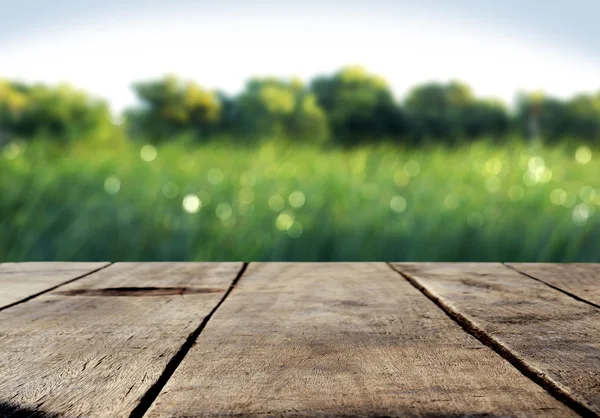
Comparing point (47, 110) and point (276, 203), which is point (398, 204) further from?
point (47, 110)

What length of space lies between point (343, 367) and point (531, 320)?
0.30 m

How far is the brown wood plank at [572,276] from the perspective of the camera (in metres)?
0.97

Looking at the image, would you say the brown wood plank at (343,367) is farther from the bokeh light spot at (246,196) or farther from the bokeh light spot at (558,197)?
the bokeh light spot at (558,197)

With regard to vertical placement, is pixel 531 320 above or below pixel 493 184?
below

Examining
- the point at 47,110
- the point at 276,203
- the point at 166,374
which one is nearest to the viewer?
the point at 166,374

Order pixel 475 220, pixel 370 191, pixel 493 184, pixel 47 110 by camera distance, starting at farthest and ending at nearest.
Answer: pixel 47 110
pixel 493 184
pixel 370 191
pixel 475 220

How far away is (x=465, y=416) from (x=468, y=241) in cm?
183

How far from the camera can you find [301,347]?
628 millimetres

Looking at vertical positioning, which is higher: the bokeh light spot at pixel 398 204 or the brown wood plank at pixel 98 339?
the bokeh light spot at pixel 398 204

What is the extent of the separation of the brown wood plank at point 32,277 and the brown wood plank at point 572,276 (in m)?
0.78

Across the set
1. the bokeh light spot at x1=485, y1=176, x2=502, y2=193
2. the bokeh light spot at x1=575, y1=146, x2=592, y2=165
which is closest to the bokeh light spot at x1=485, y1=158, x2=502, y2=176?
the bokeh light spot at x1=485, y1=176, x2=502, y2=193

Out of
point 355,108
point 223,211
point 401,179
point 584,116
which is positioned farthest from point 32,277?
point 584,116

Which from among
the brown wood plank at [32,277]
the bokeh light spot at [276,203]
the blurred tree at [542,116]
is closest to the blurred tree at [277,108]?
the blurred tree at [542,116]

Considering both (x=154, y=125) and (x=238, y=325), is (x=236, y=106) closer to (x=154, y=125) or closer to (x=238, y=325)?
(x=154, y=125)
